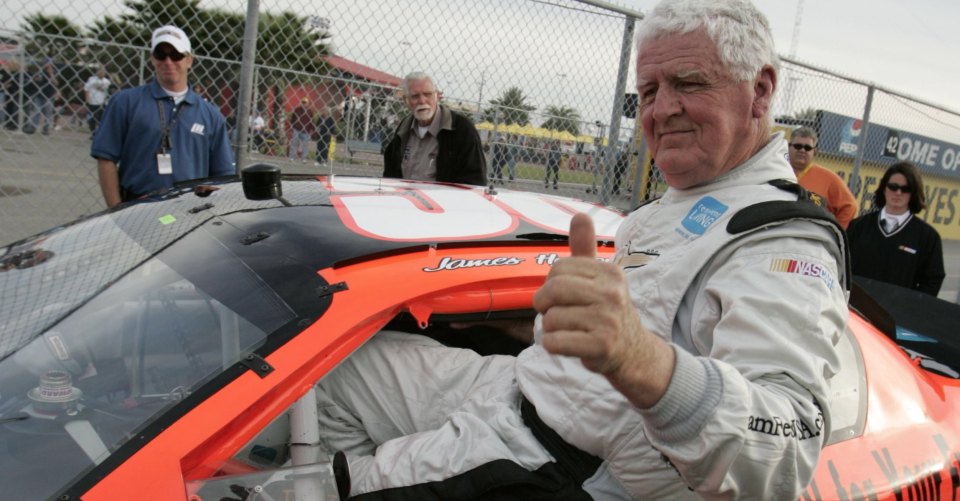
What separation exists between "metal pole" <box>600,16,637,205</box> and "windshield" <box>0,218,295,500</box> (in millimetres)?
3088

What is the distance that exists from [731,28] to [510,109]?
326 cm

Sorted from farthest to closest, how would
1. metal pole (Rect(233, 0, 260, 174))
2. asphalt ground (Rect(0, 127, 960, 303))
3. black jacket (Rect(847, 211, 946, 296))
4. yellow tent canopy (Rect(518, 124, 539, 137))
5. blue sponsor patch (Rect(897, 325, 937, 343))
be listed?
yellow tent canopy (Rect(518, 124, 539, 137)) < black jacket (Rect(847, 211, 946, 296)) < asphalt ground (Rect(0, 127, 960, 303)) < metal pole (Rect(233, 0, 260, 174)) < blue sponsor patch (Rect(897, 325, 937, 343))

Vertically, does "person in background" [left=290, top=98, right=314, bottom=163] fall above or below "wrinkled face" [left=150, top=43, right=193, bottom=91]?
below

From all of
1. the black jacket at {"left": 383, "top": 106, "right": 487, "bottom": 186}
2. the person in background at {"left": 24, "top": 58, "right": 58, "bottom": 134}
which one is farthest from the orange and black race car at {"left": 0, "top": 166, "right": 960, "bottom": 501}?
the person in background at {"left": 24, "top": 58, "right": 58, "bottom": 134}

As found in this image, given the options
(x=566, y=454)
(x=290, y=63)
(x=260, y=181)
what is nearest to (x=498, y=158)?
(x=290, y=63)

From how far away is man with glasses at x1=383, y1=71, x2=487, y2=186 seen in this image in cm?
374

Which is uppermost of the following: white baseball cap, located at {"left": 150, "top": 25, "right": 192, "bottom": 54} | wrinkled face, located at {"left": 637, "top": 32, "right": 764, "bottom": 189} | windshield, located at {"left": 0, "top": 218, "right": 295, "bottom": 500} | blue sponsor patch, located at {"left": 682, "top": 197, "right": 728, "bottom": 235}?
white baseball cap, located at {"left": 150, "top": 25, "right": 192, "bottom": 54}

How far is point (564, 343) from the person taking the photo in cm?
80

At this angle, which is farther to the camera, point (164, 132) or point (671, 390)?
point (164, 132)

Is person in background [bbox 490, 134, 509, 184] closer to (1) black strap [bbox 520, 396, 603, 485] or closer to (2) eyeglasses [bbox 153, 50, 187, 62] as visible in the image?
(2) eyeglasses [bbox 153, 50, 187, 62]

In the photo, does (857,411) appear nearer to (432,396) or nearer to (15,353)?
(432,396)

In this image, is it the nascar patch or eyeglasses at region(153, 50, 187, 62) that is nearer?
the nascar patch

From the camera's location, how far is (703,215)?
1352 mm

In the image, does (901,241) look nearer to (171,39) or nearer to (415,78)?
(415,78)
